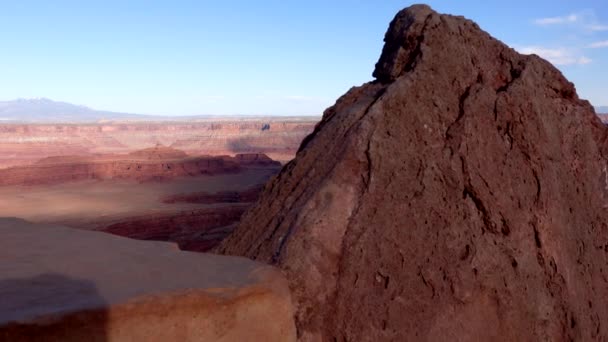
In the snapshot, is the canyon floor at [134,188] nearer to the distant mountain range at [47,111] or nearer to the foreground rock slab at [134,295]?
the foreground rock slab at [134,295]

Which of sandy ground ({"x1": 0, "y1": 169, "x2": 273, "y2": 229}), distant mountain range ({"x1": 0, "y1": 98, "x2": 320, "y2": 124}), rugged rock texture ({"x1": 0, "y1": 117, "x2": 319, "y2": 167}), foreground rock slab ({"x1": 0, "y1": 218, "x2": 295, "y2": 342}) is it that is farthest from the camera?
distant mountain range ({"x1": 0, "y1": 98, "x2": 320, "y2": 124})

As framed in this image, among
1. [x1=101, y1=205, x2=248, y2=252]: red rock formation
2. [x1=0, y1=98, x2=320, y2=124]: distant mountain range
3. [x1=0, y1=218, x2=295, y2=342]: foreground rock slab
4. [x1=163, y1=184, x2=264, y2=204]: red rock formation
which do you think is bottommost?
[x1=0, y1=98, x2=320, y2=124]: distant mountain range

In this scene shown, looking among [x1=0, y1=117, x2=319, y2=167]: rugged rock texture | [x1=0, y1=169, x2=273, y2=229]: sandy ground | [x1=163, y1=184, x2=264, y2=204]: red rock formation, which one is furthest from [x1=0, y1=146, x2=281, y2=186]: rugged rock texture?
[x1=0, y1=117, x2=319, y2=167]: rugged rock texture

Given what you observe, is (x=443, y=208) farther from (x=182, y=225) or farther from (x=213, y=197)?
(x=213, y=197)

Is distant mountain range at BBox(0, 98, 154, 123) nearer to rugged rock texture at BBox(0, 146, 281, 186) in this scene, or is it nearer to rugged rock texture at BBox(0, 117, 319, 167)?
rugged rock texture at BBox(0, 117, 319, 167)

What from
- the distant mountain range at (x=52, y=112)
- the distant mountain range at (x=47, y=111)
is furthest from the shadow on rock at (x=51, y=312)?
the distant mountain range at (x=47, y=111)
